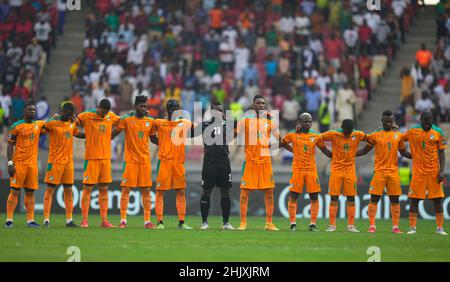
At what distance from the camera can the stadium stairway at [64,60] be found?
38.2 m

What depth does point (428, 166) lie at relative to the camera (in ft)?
72.5

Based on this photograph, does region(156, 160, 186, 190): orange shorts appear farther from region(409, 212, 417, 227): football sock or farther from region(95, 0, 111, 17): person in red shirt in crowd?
region(95, 0, 111, 17): person in red shirt in crowd

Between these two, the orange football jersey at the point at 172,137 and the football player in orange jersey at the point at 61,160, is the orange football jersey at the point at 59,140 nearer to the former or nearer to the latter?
the football player in orange jersey at the point at 61,160

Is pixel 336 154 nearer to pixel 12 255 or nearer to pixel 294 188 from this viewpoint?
pixel 294 188

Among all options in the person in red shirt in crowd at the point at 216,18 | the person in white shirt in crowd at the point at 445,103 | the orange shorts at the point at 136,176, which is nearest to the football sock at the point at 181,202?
the orange shorts at the point at 136,176

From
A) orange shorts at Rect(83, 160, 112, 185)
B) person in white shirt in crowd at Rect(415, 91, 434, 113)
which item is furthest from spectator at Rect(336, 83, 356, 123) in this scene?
Result: orange shorts at Rect(83, 160, 112, 185)

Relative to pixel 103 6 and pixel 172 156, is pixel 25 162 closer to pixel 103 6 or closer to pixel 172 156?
pixel 172 156

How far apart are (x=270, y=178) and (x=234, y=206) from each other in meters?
6.69

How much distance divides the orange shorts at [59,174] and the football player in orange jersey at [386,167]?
250 inches

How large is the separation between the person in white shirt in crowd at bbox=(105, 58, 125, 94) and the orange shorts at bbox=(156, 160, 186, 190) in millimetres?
15026

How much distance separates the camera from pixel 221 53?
37.3 metres

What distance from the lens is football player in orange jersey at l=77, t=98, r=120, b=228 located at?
21859 millimetres

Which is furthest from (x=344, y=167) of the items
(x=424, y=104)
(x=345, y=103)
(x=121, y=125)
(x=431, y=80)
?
(x=431, y=80)
